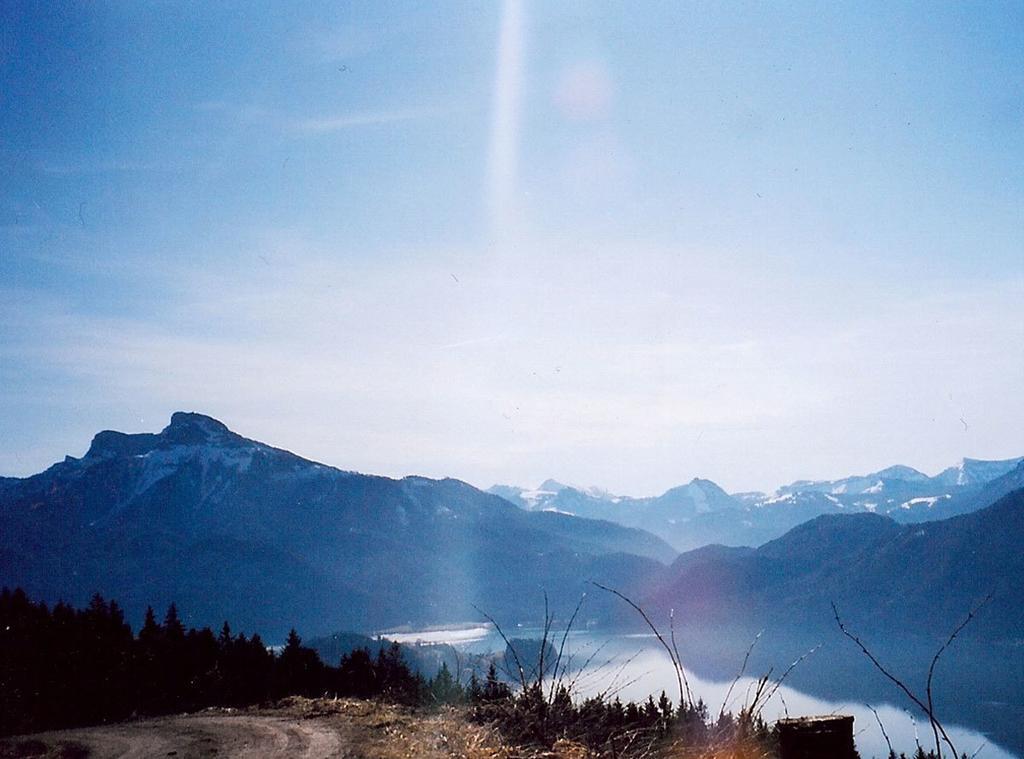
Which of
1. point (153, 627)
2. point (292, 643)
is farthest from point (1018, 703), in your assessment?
point (153, 627)

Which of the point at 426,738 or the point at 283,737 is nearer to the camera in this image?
the point at 426,738

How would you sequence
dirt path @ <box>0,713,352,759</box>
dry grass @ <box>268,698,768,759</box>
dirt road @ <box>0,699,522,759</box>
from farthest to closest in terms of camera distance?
1. dirt path @ <box>0,713,352,759</box>
2. dirt road @ <box>0,699,522,759</box>
3. dry grass @ <box>268,698,768,759</box>

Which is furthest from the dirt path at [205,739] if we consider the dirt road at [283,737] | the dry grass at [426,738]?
the dry grass at [426,738]

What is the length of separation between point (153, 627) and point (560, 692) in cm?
4377

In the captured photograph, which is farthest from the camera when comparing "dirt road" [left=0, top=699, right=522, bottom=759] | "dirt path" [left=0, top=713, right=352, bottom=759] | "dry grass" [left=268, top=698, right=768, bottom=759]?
"dirt path" [left=0, top=713, right=352, bottom=759]

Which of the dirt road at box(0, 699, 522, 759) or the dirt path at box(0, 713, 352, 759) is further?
the dirt path at box(0, 713, 352, 759)

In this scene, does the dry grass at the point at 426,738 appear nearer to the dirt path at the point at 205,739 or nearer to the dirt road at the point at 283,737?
the dirt road at the point at 283,737

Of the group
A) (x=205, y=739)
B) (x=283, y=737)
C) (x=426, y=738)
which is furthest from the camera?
(x=205, y=739)

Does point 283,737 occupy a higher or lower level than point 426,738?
lower

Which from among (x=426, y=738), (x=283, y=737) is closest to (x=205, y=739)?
(x=283, y=737)

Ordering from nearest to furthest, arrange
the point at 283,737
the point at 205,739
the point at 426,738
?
the point at 426,738
the point at 283,737
the point at 205,739

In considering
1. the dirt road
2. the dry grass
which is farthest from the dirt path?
the dry grass

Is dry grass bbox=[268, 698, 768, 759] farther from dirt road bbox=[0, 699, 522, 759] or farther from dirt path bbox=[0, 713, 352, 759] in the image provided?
dirt path bbox=[0, 713, 352, 759]

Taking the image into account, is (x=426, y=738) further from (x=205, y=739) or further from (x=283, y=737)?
(x=205, y=739)
